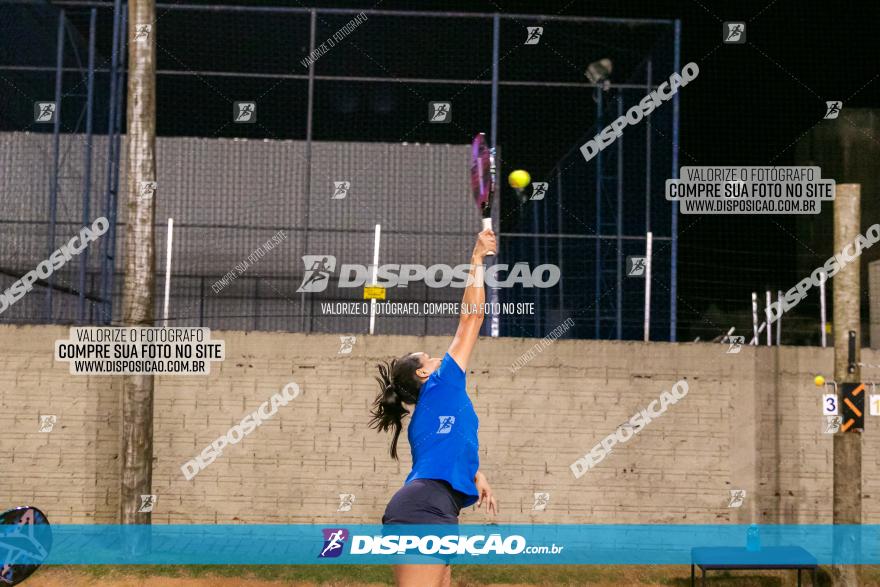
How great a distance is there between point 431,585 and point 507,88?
13.7 m

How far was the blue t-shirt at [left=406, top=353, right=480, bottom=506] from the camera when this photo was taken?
4.88m

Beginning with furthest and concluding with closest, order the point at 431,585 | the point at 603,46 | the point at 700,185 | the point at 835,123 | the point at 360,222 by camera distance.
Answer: the point at 835,123 → the point at 603,46 → the point at 360,222 → the point at 700,185 → the point at 431,585

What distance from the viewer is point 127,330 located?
408 inches

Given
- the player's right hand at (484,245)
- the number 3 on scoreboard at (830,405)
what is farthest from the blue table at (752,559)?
the player's right hand at (484,245)

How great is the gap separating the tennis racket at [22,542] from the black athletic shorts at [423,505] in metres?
5.40

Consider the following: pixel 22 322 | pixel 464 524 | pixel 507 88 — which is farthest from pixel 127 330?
pixel 507 88

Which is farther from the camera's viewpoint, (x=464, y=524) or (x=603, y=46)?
(x=603, y=46)

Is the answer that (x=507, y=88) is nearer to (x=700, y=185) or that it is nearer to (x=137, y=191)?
(x=700, y=185)

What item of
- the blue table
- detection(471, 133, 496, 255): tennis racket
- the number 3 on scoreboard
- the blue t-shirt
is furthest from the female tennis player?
the number 3 on scoreboard

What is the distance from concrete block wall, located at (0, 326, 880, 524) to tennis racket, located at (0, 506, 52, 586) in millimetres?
1203

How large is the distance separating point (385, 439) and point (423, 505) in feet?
19.9

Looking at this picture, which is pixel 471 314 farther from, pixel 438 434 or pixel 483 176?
pixel 483 176

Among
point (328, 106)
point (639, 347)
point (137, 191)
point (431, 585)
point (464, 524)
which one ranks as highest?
point (328, 106)

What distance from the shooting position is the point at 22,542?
9.19m
